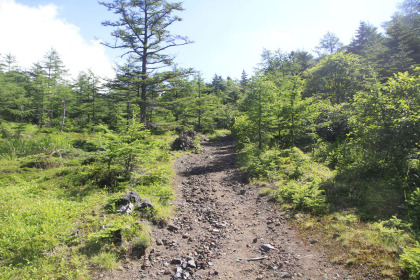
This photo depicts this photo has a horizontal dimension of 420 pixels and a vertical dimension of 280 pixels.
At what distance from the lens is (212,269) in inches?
159

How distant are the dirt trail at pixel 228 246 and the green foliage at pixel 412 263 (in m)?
0.85

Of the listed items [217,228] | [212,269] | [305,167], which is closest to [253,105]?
[305,167]

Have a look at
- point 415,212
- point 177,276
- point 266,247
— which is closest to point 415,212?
point 415,212

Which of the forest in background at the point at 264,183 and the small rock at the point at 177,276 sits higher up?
the forest in background at the point at 264,183

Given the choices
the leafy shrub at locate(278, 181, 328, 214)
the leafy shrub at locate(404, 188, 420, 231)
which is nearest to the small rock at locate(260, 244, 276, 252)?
the leafy shrub at locate(278, 181, 328, 214)

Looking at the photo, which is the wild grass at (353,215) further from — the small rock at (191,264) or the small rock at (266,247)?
the small rock at (191,264)

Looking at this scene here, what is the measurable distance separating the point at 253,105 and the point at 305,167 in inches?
221

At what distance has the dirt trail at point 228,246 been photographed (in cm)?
386

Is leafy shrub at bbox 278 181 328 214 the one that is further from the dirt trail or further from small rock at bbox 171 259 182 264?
small rock at bbox 171 259 182 264

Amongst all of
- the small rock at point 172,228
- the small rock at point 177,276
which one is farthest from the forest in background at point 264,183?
the small rock at point 177,276

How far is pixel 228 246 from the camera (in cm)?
483

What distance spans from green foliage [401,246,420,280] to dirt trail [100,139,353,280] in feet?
2.78

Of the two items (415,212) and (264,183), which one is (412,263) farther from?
(264,183)

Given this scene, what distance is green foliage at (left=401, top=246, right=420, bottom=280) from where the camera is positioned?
9.92 ft
